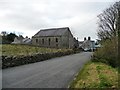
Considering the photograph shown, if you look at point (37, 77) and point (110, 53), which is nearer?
point (37, 77)

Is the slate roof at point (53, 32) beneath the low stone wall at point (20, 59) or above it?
above

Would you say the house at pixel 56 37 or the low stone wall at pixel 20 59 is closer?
the low stone wall at pixel 20 59

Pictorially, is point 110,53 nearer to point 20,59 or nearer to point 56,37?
point 20,59

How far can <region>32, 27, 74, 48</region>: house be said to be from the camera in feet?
282

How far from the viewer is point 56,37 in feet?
284

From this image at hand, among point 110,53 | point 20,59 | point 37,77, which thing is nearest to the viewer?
point 37,77

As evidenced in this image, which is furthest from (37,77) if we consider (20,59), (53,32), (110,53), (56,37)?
(53,32)

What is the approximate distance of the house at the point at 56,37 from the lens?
85.9 m

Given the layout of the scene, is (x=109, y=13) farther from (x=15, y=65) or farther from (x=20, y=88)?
(x=20, y=88)

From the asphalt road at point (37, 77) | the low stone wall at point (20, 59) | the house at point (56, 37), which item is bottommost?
the asphalt road at point (37, 77)

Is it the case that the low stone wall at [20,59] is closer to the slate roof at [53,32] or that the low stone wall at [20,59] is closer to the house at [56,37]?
the house at [56,37]

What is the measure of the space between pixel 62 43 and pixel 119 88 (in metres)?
75.2

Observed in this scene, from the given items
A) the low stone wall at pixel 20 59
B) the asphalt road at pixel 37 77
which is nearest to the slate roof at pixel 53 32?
the low stone wall at pixel 20 59

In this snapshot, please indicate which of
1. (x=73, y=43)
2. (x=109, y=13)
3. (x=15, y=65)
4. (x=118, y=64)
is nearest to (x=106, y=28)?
(x=109, y=13)
